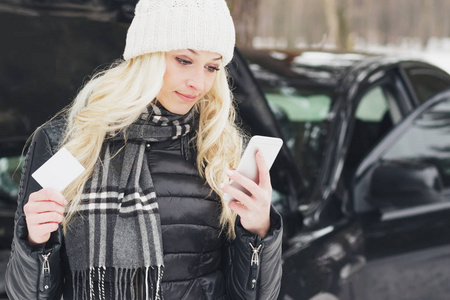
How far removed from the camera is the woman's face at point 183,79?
1.65 m

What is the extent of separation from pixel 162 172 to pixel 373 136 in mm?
2294

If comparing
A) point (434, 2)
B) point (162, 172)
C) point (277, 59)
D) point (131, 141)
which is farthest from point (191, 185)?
point (434, 2)

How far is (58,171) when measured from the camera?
1.43 m

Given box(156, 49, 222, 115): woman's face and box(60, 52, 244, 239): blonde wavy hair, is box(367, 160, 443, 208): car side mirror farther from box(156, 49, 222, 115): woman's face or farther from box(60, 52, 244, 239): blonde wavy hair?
box(156, 49, 222, 115): woman's face

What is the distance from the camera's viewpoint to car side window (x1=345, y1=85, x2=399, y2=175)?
358 cm

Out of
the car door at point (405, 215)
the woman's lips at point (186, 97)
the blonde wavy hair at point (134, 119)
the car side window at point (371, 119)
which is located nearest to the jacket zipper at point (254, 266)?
the blonde wavy hair at point (134, 119)

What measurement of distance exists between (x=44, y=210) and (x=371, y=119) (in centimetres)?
262

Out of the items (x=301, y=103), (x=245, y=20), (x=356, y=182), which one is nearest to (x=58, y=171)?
(x=356, y=182)

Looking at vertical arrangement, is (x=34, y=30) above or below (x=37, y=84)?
above

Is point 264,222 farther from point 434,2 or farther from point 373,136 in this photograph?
point 434,2

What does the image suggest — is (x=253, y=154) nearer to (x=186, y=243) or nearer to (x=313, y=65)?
(x=186, y=243)

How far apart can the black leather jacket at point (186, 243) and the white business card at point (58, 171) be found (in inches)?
7.2

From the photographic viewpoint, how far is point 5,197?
2.63 m

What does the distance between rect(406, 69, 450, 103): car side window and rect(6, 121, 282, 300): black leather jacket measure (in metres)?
2.01
